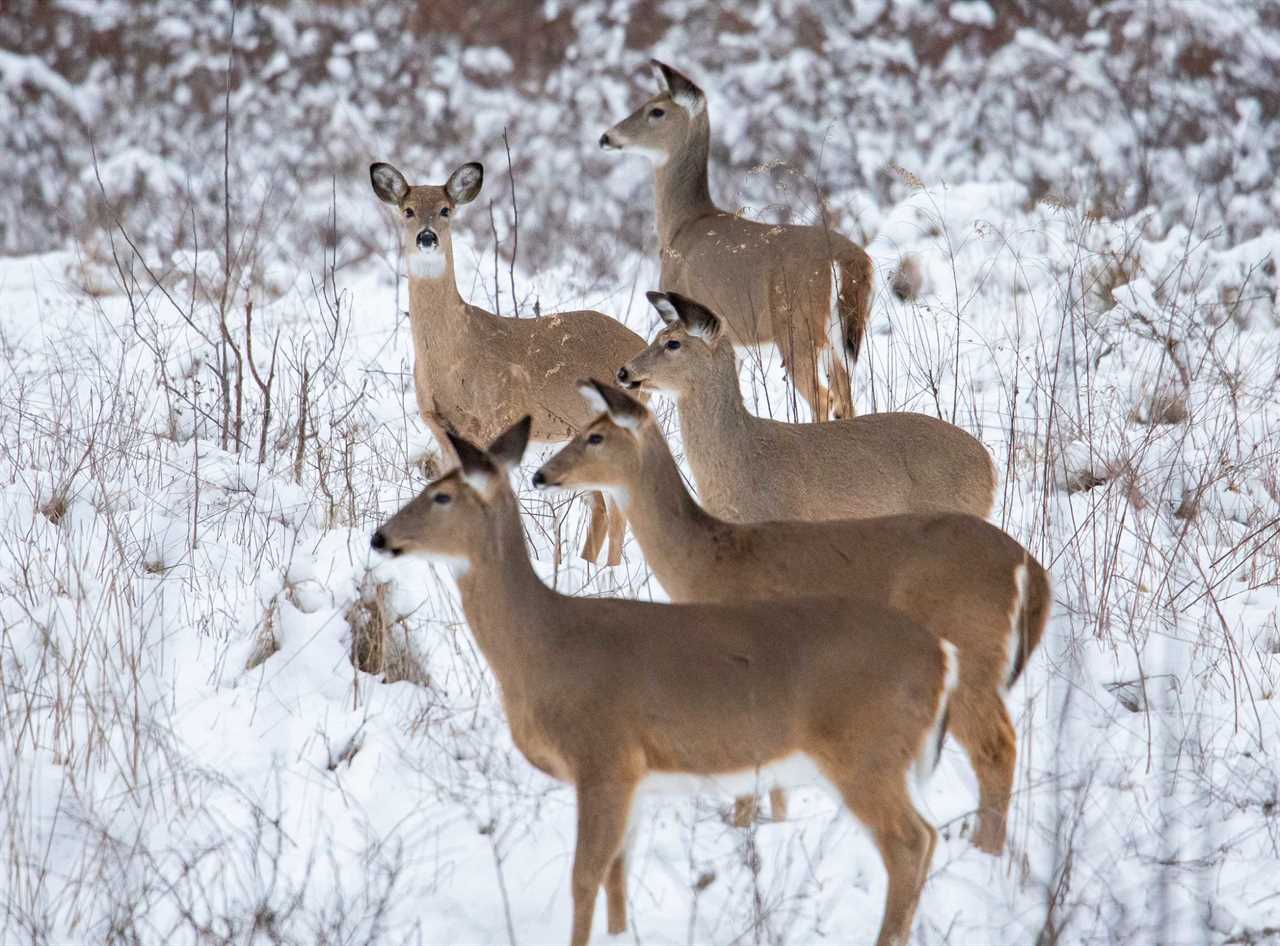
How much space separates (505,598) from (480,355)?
11.4 feet

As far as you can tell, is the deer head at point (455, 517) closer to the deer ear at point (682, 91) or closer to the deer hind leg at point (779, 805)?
the deer hind leg at point (779, 805)

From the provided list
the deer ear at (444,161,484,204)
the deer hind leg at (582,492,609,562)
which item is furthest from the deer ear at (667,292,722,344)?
the deer ear at (444,161,484,204)

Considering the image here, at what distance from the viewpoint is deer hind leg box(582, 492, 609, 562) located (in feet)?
25.8

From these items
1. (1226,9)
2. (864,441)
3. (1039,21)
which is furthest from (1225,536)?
(1039,21)

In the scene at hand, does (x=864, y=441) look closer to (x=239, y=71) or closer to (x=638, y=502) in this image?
(x=638, y=502)

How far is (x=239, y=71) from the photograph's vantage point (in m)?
20.7

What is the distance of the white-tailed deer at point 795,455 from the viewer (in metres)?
6.63

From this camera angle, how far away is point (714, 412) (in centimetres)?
669

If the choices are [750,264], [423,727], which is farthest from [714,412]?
[750,264]

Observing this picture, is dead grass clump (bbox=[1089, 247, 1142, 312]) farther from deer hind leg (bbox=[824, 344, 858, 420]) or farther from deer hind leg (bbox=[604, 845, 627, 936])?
deer hind leg (bbox=[604, 845, 627, 936])

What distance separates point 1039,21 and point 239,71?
29.7 ft

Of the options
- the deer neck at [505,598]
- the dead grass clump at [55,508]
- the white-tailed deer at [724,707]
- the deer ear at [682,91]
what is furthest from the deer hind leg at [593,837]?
the deer ear at [682,91]

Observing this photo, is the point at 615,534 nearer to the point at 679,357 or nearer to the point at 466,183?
the point at 679,357

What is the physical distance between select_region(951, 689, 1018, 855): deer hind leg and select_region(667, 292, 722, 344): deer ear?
1.98 meters
